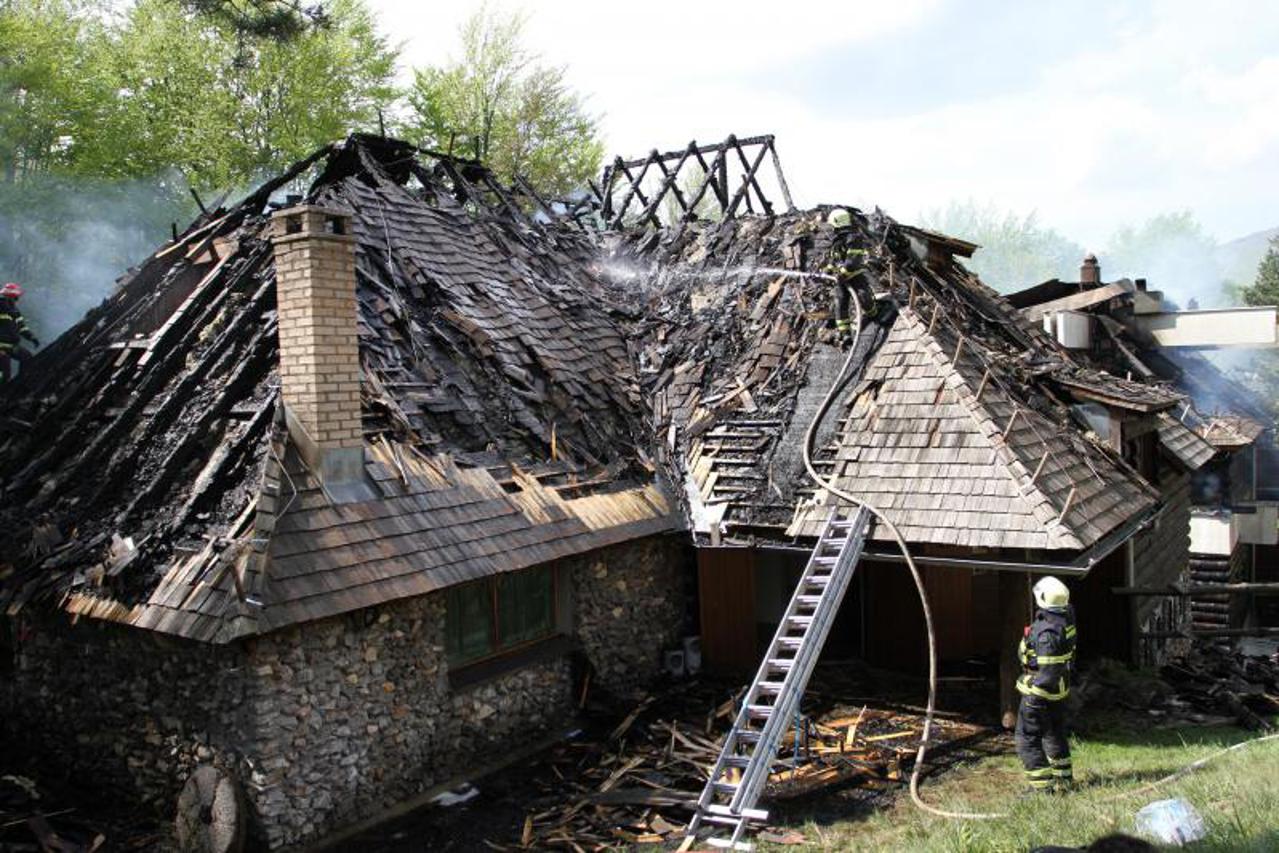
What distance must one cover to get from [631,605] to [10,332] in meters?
9.76

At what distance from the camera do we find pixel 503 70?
1410 inches

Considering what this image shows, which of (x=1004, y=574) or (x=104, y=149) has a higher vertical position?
(x=104, y=149)

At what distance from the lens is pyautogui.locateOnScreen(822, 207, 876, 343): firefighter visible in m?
13.9

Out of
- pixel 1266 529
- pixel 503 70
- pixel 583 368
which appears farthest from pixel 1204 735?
pixel 503 70

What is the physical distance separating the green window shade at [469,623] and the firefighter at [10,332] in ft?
26.2

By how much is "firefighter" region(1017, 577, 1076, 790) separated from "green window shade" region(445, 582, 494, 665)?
561 centimetres

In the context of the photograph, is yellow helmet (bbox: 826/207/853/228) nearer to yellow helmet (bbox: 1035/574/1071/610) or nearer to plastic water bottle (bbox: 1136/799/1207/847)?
yellow helmet (bbox: 1035/574/1071/610)

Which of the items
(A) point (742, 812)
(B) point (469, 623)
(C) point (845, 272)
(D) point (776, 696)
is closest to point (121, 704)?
(B) point (469, 623)

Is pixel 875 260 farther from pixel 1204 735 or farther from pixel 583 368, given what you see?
pixel 1204 735

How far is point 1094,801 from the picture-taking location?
8.46m

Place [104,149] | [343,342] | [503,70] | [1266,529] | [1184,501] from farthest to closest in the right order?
[503,70] → [104,149] → [1266,529] → [1184,501] → [343,342]

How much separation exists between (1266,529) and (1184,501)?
8798 mm

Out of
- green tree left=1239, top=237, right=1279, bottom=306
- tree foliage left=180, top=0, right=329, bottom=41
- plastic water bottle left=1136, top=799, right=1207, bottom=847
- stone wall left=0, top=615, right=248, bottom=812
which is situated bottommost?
plastic water bottle left=1136, top=799, right=1207, bottom=847

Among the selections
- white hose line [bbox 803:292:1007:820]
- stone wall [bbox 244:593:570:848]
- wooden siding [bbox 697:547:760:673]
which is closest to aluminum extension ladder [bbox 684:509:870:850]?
white hose line [bbox 803:292:1007:820]
